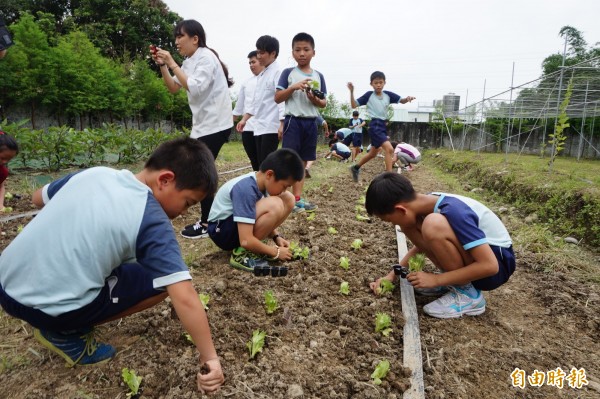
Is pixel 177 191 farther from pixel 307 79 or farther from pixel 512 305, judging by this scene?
pixel 307 79

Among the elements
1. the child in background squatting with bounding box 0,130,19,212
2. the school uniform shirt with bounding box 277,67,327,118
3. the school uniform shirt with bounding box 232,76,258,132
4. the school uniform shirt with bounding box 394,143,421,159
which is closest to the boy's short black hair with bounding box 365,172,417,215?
the school uniform shirt with bounding box 277,67,327,118

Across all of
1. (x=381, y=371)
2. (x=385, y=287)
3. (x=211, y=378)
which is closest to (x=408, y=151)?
(x=385, y=287)

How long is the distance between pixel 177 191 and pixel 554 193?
5.47 metres

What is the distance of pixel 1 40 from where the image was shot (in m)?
4.29

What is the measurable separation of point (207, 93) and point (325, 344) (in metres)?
2.71

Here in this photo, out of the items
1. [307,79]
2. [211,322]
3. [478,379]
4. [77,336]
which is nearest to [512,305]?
[478,379]

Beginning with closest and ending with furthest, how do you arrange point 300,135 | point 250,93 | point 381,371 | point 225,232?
point 381,371, point 225,232, point 300,135, point 250,93

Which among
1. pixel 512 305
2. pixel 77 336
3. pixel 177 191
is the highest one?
pixel 177 191

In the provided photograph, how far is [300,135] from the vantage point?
4855 mm

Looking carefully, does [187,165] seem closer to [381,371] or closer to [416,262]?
[381,371]

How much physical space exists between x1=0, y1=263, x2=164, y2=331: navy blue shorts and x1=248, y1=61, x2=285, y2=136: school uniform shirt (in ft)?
10.5

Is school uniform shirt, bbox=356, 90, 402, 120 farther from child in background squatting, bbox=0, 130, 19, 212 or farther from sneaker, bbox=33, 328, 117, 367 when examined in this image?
sneaker, bbox=33, 328, 117, 367

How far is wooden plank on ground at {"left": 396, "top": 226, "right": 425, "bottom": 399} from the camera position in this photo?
1.77 meters

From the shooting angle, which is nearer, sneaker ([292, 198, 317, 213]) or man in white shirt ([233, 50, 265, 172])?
sneaker ([292, 198, 317, 213])
